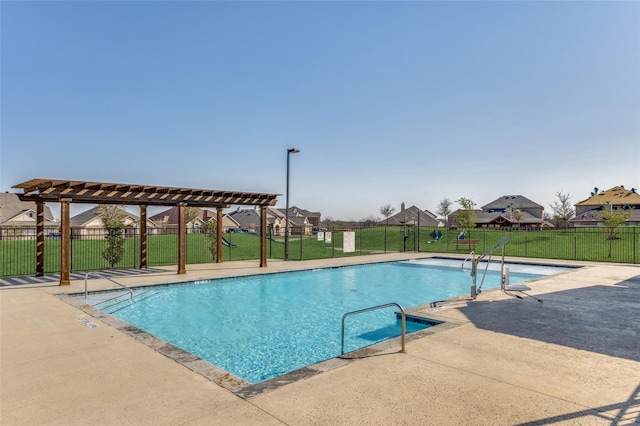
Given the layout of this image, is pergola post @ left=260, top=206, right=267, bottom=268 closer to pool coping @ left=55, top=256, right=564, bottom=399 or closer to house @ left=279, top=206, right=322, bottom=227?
pool coping @ left=55, top=256, right=564, bottom=399

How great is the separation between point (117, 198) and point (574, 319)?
12.2 meters

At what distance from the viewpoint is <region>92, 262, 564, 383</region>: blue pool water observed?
6207mm

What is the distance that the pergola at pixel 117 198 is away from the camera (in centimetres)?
1015

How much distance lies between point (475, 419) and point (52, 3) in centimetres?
1334

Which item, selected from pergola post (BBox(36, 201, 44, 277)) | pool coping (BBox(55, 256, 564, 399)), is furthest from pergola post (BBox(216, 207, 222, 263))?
pool coping (BBox(55, 256, 564, 399))

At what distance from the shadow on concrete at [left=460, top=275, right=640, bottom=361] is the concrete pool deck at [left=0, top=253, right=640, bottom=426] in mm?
41

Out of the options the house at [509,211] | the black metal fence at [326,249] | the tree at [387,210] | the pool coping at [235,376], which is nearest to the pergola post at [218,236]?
the black metal fence at [326,249]

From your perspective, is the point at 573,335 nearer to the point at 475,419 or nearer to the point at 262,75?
the point at 475,419

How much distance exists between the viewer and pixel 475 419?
3.01m

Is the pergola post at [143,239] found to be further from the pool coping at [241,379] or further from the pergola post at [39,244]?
the pool coping at [241,379]

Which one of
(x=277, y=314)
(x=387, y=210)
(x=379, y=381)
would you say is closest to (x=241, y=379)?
(x=379, y=381)

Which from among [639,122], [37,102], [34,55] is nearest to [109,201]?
[34,55]

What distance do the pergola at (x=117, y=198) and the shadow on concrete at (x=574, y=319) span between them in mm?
9330

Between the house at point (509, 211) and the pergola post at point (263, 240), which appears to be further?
the house at point (509, 211)
